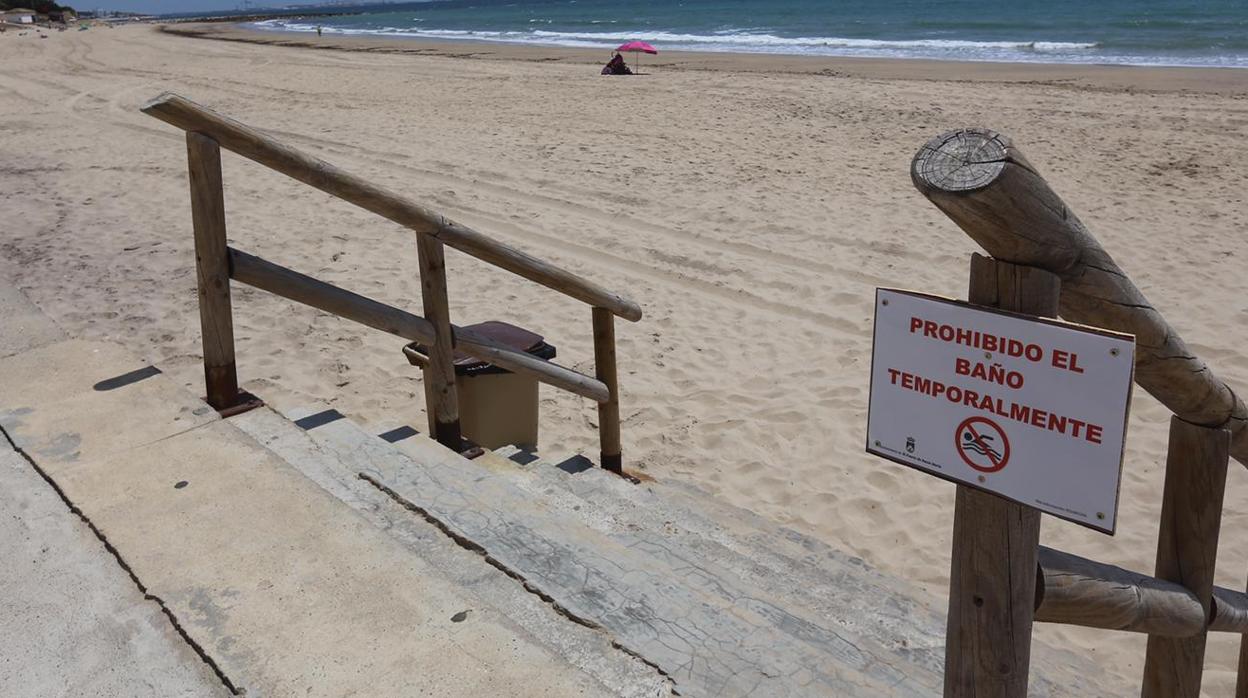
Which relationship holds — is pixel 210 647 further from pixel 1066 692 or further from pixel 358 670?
pixel 1066 692

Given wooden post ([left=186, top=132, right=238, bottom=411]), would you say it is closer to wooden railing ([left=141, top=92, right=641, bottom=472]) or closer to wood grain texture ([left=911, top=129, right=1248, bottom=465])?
wooden railing ([left=141, top=92, right=641, bottom=472])

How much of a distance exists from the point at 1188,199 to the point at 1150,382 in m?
8.88

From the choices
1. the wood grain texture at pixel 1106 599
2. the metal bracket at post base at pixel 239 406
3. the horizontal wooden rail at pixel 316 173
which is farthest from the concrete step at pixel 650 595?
the horizontal wooden rail at pixel 316 173

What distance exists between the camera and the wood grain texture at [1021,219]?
1.43 m

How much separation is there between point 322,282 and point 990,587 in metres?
2.71

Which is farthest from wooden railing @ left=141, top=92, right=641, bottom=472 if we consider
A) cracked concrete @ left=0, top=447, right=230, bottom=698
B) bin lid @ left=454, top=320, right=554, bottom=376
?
cracked concrete @ left=0, top=447, right=230, bottom=698

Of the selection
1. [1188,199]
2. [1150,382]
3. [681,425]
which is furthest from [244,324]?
Result: [1188,199]

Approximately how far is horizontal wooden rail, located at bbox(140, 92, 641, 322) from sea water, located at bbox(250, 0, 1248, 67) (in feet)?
77.2

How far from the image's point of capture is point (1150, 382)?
75.1 inches

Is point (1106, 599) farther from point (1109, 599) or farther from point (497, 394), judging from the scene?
point (497, 394)

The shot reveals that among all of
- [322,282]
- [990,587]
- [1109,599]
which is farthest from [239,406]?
A: [1109,599]

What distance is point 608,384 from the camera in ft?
14.8

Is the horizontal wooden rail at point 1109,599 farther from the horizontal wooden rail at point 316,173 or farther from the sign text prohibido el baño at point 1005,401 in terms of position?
the horizontal wooden rail at point 316,173

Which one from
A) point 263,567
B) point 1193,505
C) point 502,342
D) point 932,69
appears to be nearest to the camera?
point 1193,505
